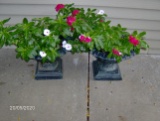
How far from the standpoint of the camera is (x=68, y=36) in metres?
2.57

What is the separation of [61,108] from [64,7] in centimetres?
99

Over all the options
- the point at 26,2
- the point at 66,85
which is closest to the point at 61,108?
the point at 66,85

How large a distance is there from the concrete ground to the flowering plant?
37cm

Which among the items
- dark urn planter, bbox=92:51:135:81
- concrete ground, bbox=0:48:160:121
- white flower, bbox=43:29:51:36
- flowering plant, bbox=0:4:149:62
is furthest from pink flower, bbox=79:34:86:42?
concrete ground, bbox=0:48:160:121

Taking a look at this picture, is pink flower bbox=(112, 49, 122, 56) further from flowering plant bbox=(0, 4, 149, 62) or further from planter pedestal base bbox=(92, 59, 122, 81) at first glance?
planter pedestal base bbox=(92, 59, 122, 81)

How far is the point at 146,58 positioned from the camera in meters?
3.20

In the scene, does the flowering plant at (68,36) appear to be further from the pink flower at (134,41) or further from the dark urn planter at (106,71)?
the dark urn planter at (106,71)

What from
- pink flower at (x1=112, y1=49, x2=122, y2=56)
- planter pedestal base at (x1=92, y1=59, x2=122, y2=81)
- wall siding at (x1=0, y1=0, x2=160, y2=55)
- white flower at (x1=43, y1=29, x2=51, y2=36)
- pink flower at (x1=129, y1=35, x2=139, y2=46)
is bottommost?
planter pedestal base at (x1=92, y1=59, x2=122, y2=81)

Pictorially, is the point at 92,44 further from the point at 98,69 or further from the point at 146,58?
the point at 146,58

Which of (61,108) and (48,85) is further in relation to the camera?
(48,85)

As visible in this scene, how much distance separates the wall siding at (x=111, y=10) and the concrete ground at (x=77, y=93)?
1.59 feet

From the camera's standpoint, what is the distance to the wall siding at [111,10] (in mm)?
2900

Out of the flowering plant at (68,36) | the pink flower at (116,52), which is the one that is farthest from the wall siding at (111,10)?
the pink flower at (116,52)

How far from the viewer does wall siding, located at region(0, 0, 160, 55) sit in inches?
114
